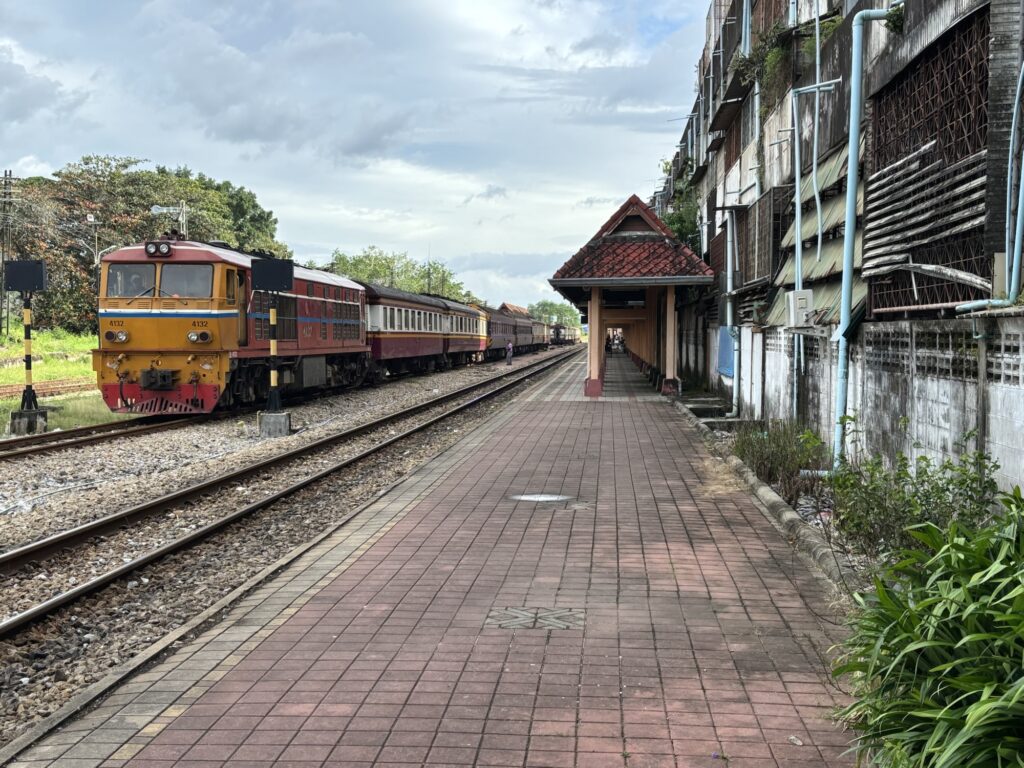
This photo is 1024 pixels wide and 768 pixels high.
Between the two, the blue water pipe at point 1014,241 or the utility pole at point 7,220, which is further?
the utility pole at point 7,220

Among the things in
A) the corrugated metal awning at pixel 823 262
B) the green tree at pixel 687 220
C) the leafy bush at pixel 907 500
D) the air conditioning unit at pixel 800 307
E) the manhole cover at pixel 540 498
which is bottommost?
the manhole cover at pixel 540 498

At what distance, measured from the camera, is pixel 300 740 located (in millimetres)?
4078

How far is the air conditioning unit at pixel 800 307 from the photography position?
10.3m

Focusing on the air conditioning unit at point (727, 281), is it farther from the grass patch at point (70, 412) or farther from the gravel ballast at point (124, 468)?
the grass patch at point (70, 412)

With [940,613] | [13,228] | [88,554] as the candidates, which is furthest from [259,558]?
[13,228]

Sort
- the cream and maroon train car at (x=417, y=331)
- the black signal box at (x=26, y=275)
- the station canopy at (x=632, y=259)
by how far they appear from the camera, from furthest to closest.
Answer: the cream and maroon train car at (x=417, y=331)
the station canopy at (x=632, y=259)
the black signal box at (x=26, y=275)

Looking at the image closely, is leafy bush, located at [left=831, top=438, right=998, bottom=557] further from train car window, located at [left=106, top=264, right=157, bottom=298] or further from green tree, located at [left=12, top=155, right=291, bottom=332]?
green tree, located at [left=12, top=155, right=291, bottom=332]

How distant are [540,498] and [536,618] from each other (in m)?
4.14

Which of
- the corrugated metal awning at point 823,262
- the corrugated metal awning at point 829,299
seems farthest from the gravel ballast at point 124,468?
the corrugated metal awning at point 823,262

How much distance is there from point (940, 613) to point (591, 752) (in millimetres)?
1529

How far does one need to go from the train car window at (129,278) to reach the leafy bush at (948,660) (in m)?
15.7

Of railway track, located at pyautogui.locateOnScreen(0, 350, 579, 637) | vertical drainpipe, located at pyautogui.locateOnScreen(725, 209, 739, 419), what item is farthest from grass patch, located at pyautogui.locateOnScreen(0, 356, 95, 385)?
vertical drainpipe, located at pyautogui.locateOnScreen(725, 209, 739, 419)

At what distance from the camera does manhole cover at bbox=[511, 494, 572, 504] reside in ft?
32.0

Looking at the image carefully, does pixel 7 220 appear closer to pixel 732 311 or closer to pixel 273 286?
pixel 273 286
